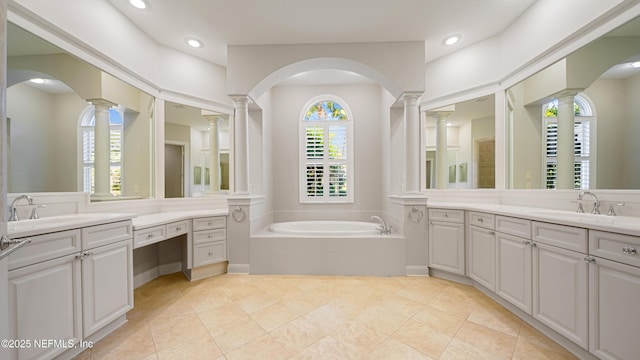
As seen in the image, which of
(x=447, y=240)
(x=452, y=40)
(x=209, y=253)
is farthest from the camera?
(x=452, y=40)

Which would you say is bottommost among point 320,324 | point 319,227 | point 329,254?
point 320,324

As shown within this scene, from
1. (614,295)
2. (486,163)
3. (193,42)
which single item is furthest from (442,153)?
(193,42)

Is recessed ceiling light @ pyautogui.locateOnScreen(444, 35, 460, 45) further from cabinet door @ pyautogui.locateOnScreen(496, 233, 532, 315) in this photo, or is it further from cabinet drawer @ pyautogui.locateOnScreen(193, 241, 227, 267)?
cabinet drawer @ pyautogui.locateOnScreen(193, 241, 227, 267)

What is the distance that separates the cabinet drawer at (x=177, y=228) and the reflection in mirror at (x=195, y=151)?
0.72 metres

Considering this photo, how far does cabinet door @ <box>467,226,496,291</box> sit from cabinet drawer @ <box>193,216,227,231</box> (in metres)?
2.85

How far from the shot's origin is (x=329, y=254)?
9.82 ft

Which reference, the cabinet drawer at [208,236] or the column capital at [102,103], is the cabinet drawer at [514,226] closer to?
the cabinet drawer at [208,236]

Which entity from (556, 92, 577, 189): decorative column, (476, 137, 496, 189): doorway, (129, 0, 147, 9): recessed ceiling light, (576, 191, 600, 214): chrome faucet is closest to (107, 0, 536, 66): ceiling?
(129, 0, 147, 9): recessed ceiling light

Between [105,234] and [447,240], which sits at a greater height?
[105,234]

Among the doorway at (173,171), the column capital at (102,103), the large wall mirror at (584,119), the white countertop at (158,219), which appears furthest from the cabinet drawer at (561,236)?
the column capital at (102,103)

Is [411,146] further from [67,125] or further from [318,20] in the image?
[67,125]

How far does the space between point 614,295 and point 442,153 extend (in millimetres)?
2349

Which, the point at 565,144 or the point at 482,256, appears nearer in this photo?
the point at 565,144

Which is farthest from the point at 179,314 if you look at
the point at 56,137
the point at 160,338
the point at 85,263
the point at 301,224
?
the point at 301,224
